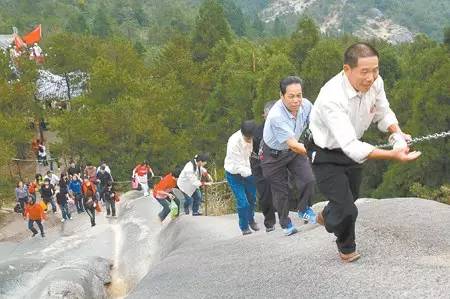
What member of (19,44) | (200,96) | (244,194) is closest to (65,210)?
(244,194)

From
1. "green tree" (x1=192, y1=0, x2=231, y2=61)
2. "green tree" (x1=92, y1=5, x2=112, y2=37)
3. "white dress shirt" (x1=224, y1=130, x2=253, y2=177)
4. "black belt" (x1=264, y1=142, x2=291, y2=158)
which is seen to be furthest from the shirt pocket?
"green tree" (x1=92, y1=5, x2=112, y2=37)

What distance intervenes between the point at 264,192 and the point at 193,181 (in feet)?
16.2

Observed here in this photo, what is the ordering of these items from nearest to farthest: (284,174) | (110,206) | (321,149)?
(321,149) → (284,174) → (110,206)

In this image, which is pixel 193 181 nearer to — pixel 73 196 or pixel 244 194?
pixel 244 194

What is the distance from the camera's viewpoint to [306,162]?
24.0 ft

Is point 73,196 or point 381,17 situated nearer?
point 73,196

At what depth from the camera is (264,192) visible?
8.52m

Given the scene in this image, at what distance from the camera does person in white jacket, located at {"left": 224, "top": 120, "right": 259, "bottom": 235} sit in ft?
27.8

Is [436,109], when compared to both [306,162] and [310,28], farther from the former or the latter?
[306,162]

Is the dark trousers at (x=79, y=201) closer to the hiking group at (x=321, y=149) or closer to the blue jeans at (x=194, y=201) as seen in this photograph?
the blue jeans at (x=194, y=201)

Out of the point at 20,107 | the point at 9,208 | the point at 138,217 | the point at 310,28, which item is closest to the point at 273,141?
the point at 138,217

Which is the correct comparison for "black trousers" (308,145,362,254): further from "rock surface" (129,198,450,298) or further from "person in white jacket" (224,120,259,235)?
"person in white jacket" (224,120,259,235)

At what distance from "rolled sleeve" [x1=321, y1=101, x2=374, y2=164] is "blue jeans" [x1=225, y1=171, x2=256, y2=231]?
424 cm

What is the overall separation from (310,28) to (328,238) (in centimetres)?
2750
